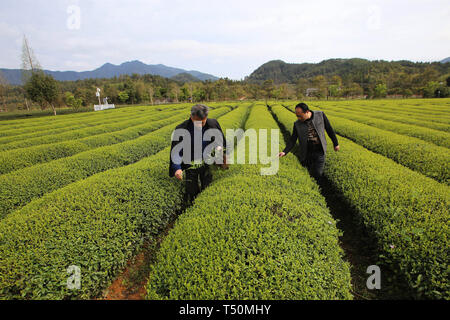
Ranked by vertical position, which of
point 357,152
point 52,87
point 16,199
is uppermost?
point 52,87

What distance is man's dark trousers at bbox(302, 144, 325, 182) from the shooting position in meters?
4.81

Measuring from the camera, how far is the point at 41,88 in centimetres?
3111

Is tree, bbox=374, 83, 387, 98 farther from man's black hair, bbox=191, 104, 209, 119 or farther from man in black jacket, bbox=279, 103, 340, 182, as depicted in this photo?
man's black hair, bbox=191, 104, 209, 119

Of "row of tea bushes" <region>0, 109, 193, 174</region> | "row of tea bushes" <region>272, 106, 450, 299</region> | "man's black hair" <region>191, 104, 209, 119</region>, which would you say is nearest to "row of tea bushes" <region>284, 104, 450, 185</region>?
"row of tea bushes" <region>272, 106, 450, 299</region>

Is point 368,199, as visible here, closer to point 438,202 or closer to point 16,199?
point 438,202

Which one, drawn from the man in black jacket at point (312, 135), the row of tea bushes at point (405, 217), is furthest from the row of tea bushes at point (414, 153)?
the man in black jacket at point (312, 135)

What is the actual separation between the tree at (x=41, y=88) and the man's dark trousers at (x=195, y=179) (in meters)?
41.0

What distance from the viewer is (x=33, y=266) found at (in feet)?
7.65

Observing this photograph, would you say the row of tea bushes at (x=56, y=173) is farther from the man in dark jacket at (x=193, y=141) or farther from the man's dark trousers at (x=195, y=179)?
the man in dark jacket at (x=193, y=141)

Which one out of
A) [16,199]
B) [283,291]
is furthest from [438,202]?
[16,199]

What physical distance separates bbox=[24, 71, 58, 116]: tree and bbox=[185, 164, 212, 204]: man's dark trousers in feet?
135

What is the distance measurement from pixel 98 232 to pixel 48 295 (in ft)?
2.87

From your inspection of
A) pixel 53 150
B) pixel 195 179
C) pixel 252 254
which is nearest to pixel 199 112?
pixel 195 179
